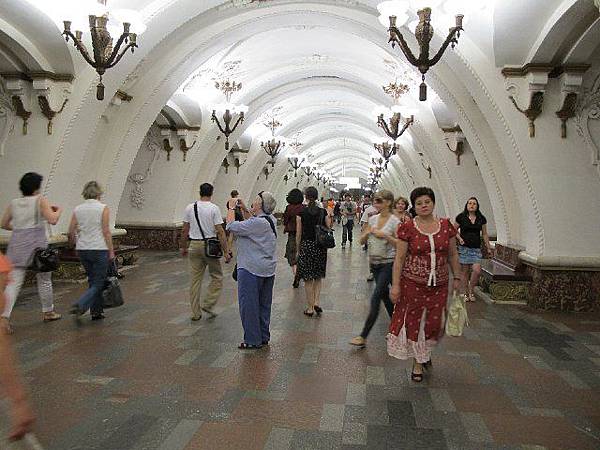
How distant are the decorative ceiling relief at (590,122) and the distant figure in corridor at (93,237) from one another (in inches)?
215

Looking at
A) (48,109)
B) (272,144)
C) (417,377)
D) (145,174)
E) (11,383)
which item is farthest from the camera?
(272,144)

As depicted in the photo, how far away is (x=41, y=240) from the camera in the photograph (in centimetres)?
420

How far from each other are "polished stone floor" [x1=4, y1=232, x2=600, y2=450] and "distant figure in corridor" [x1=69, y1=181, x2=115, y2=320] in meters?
0.43

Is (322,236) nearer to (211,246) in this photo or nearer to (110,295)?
(211,246)

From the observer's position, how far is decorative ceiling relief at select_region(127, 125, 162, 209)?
1117 cm

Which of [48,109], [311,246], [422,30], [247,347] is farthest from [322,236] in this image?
[48,109]

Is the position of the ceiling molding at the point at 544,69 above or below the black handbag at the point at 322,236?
above

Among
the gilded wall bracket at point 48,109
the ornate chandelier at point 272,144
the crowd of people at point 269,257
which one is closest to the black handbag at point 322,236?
the crowd of people at point 269,257

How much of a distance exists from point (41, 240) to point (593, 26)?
221 inches

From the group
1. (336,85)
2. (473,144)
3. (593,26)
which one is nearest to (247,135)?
(336,85)

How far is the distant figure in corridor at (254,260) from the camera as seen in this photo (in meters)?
3.88

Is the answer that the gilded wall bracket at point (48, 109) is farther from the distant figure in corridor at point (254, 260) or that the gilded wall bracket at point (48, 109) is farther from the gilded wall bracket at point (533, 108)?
the gilded wall bracket at point (533, 108)

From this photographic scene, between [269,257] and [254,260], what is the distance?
0.14 metres

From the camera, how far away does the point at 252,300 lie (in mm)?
3910
